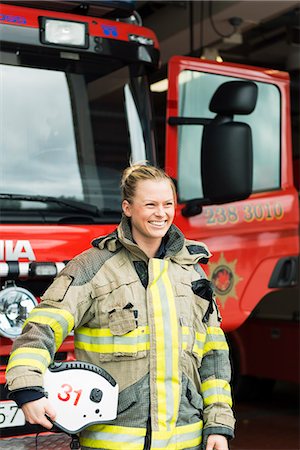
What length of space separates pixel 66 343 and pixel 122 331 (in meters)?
1.24

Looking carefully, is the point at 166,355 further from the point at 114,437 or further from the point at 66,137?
the point at 66,137

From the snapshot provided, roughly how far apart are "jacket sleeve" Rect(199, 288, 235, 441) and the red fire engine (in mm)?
1113

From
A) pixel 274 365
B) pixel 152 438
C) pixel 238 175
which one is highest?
pixel 238 175

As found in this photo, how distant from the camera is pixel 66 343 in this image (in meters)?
3.97

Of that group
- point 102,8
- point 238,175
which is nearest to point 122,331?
point 238,175

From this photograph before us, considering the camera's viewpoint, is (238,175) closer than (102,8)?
Yes

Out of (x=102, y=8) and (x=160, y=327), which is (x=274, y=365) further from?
(x=160, y=327)

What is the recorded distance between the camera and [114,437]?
2.79 metres

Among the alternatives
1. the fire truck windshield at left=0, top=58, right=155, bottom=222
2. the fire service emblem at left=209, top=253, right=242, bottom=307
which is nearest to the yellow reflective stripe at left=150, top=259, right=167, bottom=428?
the fire truck windshield at left=0, top=58, right=155, bottom=222

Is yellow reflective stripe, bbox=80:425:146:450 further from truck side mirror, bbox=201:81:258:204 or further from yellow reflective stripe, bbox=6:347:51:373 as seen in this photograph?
truck side mirror, bbox=201:81:258:204

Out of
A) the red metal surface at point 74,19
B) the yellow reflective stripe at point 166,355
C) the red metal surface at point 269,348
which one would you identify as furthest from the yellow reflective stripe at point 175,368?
the red metal surface at point 269,348

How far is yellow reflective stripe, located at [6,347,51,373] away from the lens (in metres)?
2.60

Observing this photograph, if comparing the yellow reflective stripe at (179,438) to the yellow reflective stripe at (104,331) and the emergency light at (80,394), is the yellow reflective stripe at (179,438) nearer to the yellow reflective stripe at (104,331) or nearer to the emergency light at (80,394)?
the emergency light at (80,394)

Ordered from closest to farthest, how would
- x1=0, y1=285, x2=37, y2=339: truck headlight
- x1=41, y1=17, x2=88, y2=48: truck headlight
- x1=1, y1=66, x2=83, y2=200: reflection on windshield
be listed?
1. x1=0, y1=285, x2=37, y2=339: truck headlight
2. x1=1, y1=66, x2=83, y2=200: reflection on windshield
3. x1=41, y1=17, x2=88, y2=48: truck headlight
